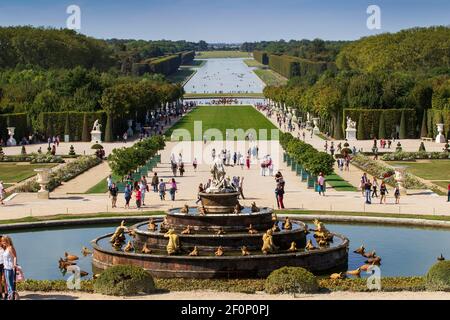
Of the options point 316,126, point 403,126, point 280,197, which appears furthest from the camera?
point 316,126

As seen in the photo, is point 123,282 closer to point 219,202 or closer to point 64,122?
point 219,202

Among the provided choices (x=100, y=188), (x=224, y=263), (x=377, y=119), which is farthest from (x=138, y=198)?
(x=377, y=119)

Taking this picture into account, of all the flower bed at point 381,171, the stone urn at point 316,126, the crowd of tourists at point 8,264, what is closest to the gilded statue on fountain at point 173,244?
the crowd of tourists at point 8,264

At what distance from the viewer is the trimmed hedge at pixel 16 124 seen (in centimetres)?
8644

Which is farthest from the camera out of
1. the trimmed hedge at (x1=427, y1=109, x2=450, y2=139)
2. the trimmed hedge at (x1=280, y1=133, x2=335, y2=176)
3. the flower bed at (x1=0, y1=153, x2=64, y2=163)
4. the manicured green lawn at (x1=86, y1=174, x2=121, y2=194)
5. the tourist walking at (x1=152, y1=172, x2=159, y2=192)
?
the trimmed hedge at (x1=427, y1=109, x2=450, y2=139)

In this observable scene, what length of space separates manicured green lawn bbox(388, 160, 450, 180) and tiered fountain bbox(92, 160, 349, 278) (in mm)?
24120

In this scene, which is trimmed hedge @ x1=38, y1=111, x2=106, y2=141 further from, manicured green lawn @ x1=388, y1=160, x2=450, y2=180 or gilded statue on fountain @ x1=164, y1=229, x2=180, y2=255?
gilded statue on fountain @ x1=164, y1=229, x2=180, y2=255

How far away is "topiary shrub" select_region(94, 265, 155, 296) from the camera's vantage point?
24312 millimetres

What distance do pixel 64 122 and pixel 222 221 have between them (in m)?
61.8

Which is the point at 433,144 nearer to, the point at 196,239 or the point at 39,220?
the point at 39,220

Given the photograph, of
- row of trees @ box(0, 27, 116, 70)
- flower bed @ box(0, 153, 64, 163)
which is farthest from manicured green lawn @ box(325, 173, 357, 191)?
row of trees @ box(0, 27, 116, 70)

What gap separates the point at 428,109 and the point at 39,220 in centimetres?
6025

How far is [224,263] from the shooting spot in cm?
2853
